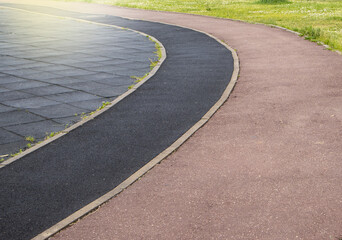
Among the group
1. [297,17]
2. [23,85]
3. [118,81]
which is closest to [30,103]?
[23,85]

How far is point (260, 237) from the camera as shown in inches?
200

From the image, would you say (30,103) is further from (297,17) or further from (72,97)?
(297,17)

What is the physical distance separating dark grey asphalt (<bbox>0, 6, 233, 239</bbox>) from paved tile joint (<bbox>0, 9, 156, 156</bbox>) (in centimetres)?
71

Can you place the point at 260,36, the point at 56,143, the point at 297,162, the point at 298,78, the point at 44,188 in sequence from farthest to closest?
the point at 260,36 → the point at 298,78 → the point at 56,143 → the point at 297,162 → the point at 44,188

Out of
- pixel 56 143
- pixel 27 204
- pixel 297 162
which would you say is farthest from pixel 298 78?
pixel 27 204

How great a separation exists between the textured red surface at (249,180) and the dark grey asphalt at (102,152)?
0.41 meters

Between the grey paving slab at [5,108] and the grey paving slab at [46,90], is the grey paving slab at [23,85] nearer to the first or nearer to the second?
the grey paving slab at [46,90]

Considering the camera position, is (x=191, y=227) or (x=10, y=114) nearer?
(x=191, y=227)

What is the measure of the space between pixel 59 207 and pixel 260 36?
604 inches

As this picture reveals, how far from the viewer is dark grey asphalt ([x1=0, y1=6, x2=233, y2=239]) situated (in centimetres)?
595

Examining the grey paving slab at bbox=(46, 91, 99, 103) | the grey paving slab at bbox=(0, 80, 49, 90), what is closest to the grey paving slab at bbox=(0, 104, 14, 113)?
the grey paving slab at bbox=(46, 91, 99, 103)

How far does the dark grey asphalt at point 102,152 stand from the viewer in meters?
5.95

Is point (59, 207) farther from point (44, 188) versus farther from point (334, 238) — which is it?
point (334, 238)

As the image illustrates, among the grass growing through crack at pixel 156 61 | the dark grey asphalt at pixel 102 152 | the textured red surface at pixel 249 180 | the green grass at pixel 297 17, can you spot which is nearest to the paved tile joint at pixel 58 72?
the grass growing through crack at pixel 156 61
